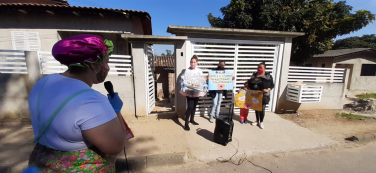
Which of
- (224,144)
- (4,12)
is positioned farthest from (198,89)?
(4,12)

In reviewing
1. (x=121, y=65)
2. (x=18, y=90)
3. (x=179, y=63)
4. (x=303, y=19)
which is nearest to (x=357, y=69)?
(x=303, y=19)

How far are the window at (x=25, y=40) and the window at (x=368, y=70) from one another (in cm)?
2019

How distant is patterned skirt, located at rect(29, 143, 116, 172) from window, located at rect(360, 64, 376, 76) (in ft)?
59.2

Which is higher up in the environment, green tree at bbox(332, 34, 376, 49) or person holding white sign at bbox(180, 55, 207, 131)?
green tree at bbox(332, 34, 376, 49)

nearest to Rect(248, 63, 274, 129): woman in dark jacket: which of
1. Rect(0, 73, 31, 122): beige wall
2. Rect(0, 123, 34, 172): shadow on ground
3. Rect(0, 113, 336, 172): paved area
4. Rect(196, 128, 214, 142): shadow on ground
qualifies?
Rect(0, 113, 336, 172): paved area

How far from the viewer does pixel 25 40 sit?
659 centimetres

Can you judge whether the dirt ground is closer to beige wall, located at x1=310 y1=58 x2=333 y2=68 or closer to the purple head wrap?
the purple head wrap

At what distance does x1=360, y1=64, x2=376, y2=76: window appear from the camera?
12580 mm

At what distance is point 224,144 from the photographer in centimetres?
344


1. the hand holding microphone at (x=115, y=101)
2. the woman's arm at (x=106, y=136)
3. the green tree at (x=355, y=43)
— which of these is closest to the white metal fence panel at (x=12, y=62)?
the hand holding microphone at (x=115, y=101)

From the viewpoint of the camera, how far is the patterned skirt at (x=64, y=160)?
96 centimetres

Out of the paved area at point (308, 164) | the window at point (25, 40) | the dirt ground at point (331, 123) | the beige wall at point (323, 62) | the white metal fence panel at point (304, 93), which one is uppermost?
the window at point (25, 40)

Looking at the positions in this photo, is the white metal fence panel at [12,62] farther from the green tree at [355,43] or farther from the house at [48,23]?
the green tree at [355,43]

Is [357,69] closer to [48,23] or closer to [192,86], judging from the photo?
[192,86]
